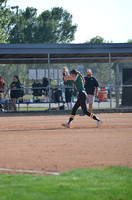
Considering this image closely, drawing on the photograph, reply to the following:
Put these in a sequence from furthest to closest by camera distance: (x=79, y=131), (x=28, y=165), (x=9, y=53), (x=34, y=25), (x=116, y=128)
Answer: (x=34, y=25) < (x=9, y=53) < (x=116, y=128) < (x=79, y=131) < (x=28, y=165)

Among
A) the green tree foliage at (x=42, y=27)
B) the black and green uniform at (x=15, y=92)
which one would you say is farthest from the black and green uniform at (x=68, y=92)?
the green tree foliage at (x=42, y=27)

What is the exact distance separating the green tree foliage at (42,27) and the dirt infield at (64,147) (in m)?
53.8

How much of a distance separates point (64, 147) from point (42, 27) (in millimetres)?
72949

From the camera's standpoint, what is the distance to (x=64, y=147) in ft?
36.9

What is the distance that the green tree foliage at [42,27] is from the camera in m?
72.6

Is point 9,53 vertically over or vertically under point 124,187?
over

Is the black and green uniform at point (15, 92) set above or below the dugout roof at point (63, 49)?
below

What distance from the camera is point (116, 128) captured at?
626 inches

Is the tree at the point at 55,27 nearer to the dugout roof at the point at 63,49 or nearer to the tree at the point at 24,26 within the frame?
the tree at the point at 24,26

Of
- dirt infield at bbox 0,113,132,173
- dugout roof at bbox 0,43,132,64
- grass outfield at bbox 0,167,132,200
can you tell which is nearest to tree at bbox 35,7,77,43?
dugout roof at bbox 0,43,132,64

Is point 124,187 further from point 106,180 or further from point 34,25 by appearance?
point 34,25

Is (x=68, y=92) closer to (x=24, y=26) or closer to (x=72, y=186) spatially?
(x=72, y=186)

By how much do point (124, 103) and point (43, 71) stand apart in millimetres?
4541

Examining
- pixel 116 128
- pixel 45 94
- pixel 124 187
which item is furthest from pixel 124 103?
pixel 124 187
